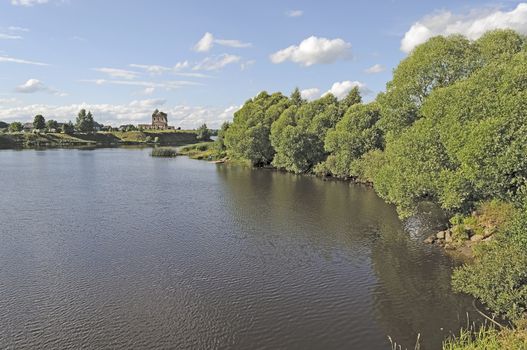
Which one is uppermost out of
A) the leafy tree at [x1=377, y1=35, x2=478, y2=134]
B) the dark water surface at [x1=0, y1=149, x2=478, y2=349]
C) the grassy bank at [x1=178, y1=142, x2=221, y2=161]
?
the leafy tree at [x1=377, y1=35, x2=478, y2=134]

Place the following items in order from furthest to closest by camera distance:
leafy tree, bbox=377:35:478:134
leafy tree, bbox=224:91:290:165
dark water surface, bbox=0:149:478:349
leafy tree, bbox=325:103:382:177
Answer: leafy tree, bbox=224:91:290:165
leafy tree, bbox=325:103:382:177
leafy tree, bbox=377:35:478:134
dark water surface, bbox=0:149:478:349

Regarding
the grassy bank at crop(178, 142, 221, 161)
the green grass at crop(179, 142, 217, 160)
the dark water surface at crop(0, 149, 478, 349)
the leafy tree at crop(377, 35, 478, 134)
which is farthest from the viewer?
the green grass at crop(179, 142, 217, 160)

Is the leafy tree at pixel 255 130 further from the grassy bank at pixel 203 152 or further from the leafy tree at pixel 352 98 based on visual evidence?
the leafy tree at pixel 352 98

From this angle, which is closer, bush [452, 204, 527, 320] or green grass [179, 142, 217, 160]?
bush [452, 204, 527, 320]

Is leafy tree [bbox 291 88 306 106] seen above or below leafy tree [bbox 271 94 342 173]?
above

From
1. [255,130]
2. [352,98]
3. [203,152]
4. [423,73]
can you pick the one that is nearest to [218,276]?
[423,73]

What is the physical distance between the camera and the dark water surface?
2400 cm

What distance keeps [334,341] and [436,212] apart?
32172 millimetres

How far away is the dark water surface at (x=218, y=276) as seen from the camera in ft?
78.7

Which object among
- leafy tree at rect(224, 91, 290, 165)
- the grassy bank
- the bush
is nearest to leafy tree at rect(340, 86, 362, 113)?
leafy tree at rect(224, 91, 290, 165)

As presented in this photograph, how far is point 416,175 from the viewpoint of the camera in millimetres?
38750

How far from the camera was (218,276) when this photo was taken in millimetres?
32188

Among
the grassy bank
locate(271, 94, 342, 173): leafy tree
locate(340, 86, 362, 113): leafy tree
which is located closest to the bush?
locate(271, 94, 342, 173): leafy tree

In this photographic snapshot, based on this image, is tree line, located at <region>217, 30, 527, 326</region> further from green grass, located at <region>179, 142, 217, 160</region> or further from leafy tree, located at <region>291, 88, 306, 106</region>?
green grass, located at <region>179, 142, 217, 160</region>
